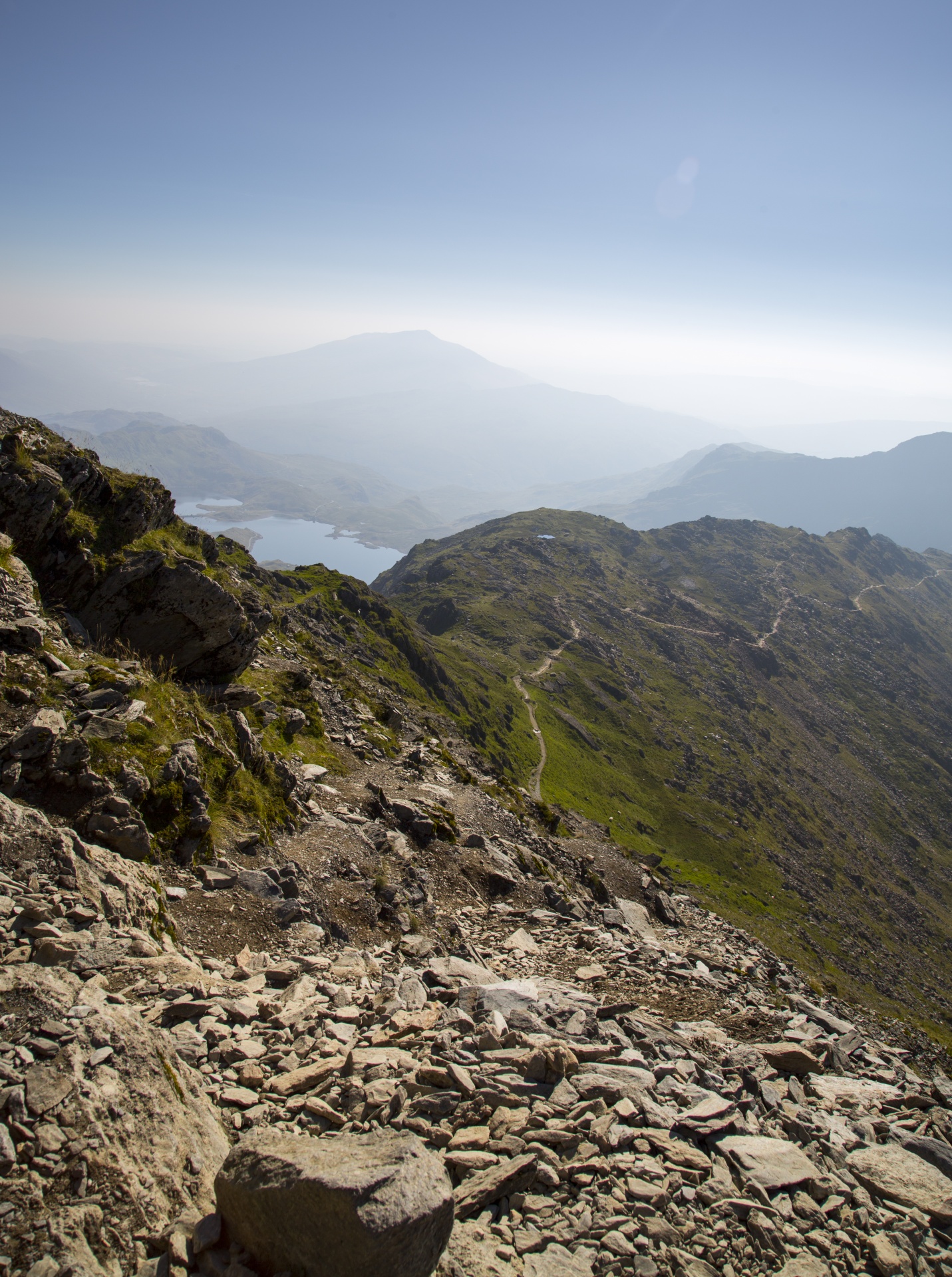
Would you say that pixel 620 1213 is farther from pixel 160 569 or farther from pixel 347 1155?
pixel 160 569

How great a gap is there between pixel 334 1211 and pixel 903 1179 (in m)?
11.1

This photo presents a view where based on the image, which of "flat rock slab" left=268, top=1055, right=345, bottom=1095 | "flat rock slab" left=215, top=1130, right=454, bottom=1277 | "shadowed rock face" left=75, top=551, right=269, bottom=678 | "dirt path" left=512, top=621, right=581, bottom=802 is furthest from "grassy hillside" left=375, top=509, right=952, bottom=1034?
"flat rock slab" left=215, top=1130, right=454, bottom=1277

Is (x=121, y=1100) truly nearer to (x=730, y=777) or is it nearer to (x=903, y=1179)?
(x=903, y=1179)

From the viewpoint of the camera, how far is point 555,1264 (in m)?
7.45

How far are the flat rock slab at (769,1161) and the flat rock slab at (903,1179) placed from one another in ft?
4.74

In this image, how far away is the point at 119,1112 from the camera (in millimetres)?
7379

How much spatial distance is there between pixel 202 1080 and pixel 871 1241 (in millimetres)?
10599

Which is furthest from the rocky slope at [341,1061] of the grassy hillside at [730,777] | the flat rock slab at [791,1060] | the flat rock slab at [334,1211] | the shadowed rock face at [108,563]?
the grassy hillside at [730,777]

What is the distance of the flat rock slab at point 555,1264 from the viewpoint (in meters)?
7.30

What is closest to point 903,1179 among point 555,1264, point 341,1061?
point 555,1264

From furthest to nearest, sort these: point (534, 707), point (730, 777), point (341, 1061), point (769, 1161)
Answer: point (730, 777) < point (534, 707) < point (769, 1161) < point (341, 1061)

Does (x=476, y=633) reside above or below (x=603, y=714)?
above

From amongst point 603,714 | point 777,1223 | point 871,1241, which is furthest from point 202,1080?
point 603,714

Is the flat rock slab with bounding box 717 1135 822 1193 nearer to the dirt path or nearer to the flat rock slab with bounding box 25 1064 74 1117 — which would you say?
the flat rock slab with bounding box 25 1064 74 1117
